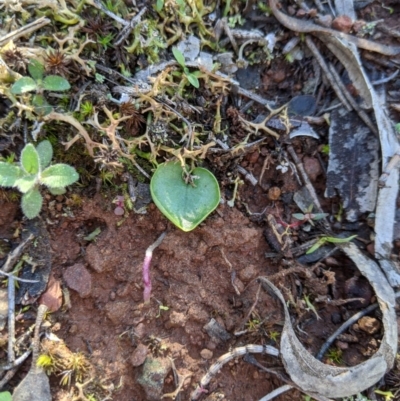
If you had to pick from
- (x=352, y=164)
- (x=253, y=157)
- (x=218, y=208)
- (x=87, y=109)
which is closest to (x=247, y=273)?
(x=218, y=208)

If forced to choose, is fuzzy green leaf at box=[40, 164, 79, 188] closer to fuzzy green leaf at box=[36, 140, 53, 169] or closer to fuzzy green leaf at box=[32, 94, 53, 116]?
fuzzy green leaf at box=[36, 140, 53, 169]

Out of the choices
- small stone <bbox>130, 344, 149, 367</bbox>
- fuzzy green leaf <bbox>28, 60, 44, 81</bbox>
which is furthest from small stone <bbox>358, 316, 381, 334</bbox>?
fuzzy green leaf <bbox>28, 60, 44, 81</bbox>

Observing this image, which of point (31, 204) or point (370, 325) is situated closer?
point (31, 204)

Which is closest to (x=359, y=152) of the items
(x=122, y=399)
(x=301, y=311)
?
(x=301, y=311)

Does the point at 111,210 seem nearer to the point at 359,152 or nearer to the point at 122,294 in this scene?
the point at 122,294

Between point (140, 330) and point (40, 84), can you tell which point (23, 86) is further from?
point (140, 330)
